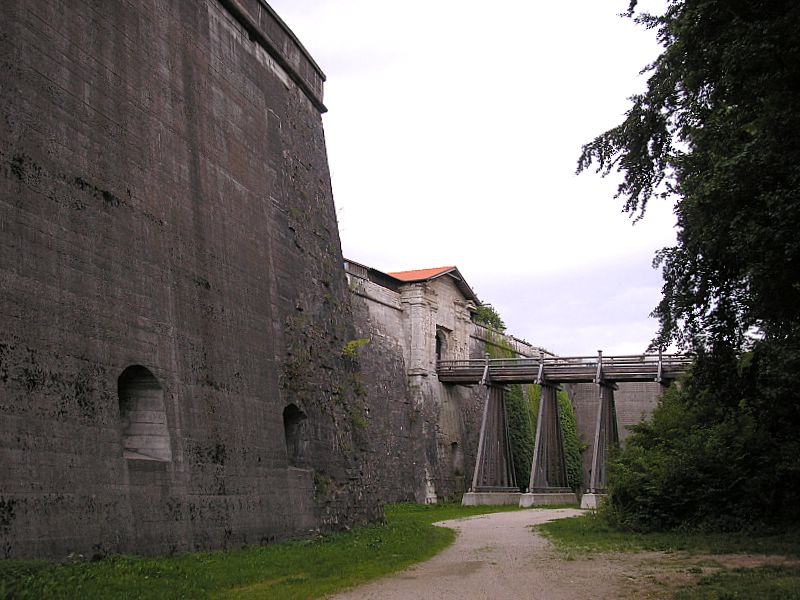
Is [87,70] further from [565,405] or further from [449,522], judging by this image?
[565,405]

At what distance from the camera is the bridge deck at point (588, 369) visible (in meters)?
29.8

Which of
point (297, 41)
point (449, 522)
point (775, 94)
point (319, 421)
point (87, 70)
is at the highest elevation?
point (297, 41)

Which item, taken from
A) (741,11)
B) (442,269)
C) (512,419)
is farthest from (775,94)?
(512,419)

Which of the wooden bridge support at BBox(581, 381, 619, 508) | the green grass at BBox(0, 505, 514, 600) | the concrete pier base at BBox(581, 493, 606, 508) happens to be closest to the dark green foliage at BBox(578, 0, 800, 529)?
the green grass at BBox(0, 505, 514, 600)

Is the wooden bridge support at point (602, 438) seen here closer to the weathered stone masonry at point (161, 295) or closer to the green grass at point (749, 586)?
the weathered stone masonry at point (161, 295)

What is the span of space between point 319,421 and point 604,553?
5.64 meters

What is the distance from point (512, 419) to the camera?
1439 inches

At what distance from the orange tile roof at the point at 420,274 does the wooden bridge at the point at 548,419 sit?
409cm

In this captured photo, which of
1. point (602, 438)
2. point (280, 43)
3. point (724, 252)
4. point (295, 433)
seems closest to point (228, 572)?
point (295, 433)

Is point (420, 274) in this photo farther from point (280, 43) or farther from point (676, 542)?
point (676, 542)

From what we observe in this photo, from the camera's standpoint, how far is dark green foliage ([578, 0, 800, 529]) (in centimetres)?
820

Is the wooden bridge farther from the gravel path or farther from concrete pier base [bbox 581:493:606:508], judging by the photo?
the gravel path

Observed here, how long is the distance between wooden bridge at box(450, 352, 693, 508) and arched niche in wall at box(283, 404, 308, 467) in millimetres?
16041

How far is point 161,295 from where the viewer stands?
1123cm
